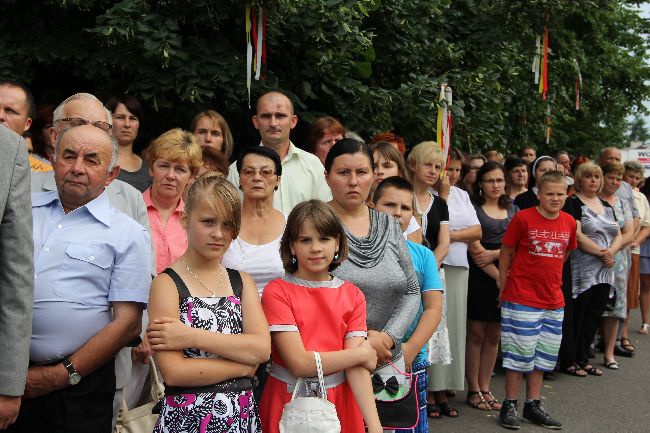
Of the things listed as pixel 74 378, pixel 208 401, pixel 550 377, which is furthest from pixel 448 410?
pixel 74 378

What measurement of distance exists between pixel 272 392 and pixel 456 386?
3508mm

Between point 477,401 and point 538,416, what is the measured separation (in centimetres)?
66

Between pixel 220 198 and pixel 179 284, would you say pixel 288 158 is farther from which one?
pixel 179 284

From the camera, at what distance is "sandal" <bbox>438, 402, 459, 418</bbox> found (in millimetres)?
6418

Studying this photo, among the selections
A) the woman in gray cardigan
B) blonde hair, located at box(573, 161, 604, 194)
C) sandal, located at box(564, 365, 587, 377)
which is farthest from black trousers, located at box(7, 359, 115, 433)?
sandal, located at box(564, 365, 587, 377)

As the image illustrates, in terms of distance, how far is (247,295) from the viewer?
3092 mm

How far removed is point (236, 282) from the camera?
3.13 m

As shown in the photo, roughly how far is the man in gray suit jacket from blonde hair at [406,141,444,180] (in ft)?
12.6

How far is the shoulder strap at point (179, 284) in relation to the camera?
295 centimetres

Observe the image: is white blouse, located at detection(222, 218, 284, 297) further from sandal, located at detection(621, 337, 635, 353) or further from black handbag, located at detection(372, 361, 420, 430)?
sandal, located at detection(621, 337, 635, 353)

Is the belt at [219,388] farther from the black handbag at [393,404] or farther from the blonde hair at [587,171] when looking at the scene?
the blonde hair at [587,171]

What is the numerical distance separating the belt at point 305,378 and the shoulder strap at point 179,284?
23.6 inches

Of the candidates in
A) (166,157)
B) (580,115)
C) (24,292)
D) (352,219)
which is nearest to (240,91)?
(166,157)

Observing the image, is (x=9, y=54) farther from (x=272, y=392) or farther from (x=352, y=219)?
(x=272, y=392)
